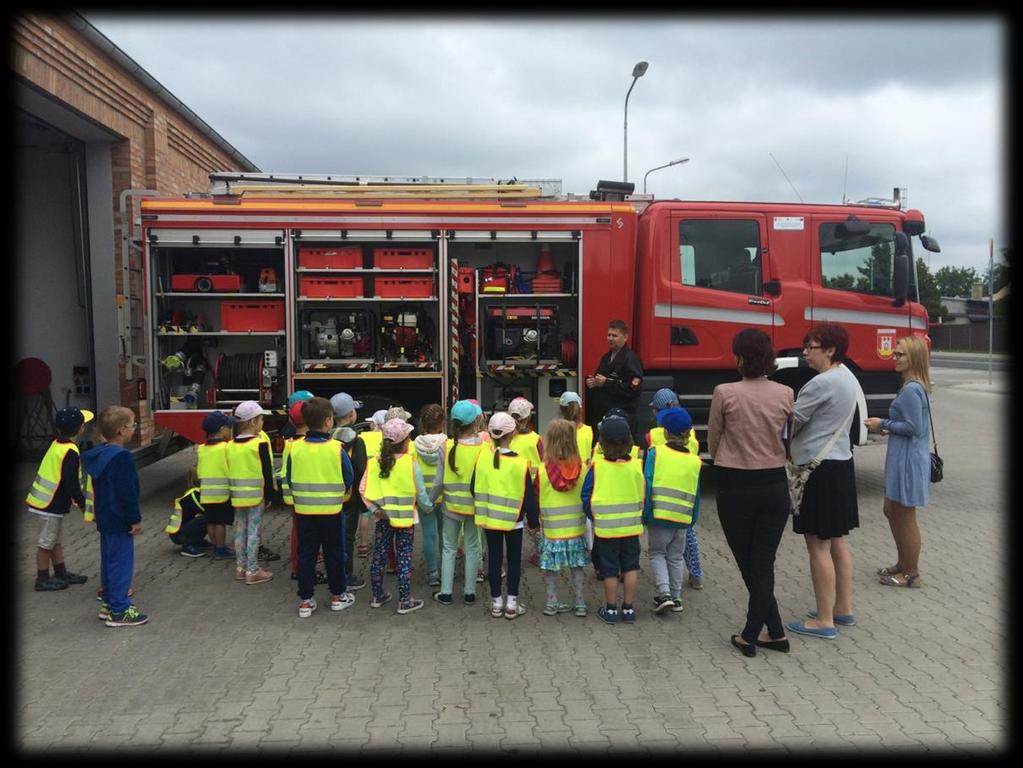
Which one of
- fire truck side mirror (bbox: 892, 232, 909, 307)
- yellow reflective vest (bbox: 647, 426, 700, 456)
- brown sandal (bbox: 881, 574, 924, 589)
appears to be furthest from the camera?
fire truck side mirror (bbox: 892, 232, 909, 307)

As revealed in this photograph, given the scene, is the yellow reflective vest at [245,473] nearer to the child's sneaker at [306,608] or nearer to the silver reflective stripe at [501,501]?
the child's sneaker at [306,608]

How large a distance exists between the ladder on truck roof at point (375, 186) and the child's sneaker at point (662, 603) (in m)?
4.52

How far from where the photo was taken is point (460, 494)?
5125mm

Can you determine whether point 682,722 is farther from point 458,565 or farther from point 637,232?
point 637,232

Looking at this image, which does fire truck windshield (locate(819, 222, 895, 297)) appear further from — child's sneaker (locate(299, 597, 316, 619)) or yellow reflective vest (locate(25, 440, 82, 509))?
yellow reflective vest (locate(25, 440, 82, 509))

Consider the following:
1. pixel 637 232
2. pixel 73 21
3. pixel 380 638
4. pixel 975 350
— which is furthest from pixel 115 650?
pixel 975 350

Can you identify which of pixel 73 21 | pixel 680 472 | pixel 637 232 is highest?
pixel 73 21

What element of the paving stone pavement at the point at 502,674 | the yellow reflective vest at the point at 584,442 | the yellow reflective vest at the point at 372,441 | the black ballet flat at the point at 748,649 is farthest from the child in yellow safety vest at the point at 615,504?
the yellow reflective vest at the point at 372,441

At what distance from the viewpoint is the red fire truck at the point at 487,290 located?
7605 millimetres

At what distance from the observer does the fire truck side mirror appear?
803cm

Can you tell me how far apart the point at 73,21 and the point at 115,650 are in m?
7.79

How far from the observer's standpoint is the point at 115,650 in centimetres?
451

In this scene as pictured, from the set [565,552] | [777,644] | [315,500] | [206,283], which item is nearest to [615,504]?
[565,552]

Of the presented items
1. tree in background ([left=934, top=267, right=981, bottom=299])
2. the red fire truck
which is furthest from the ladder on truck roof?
tree in background ([left=934, top=267, right=981, bottom=299])
